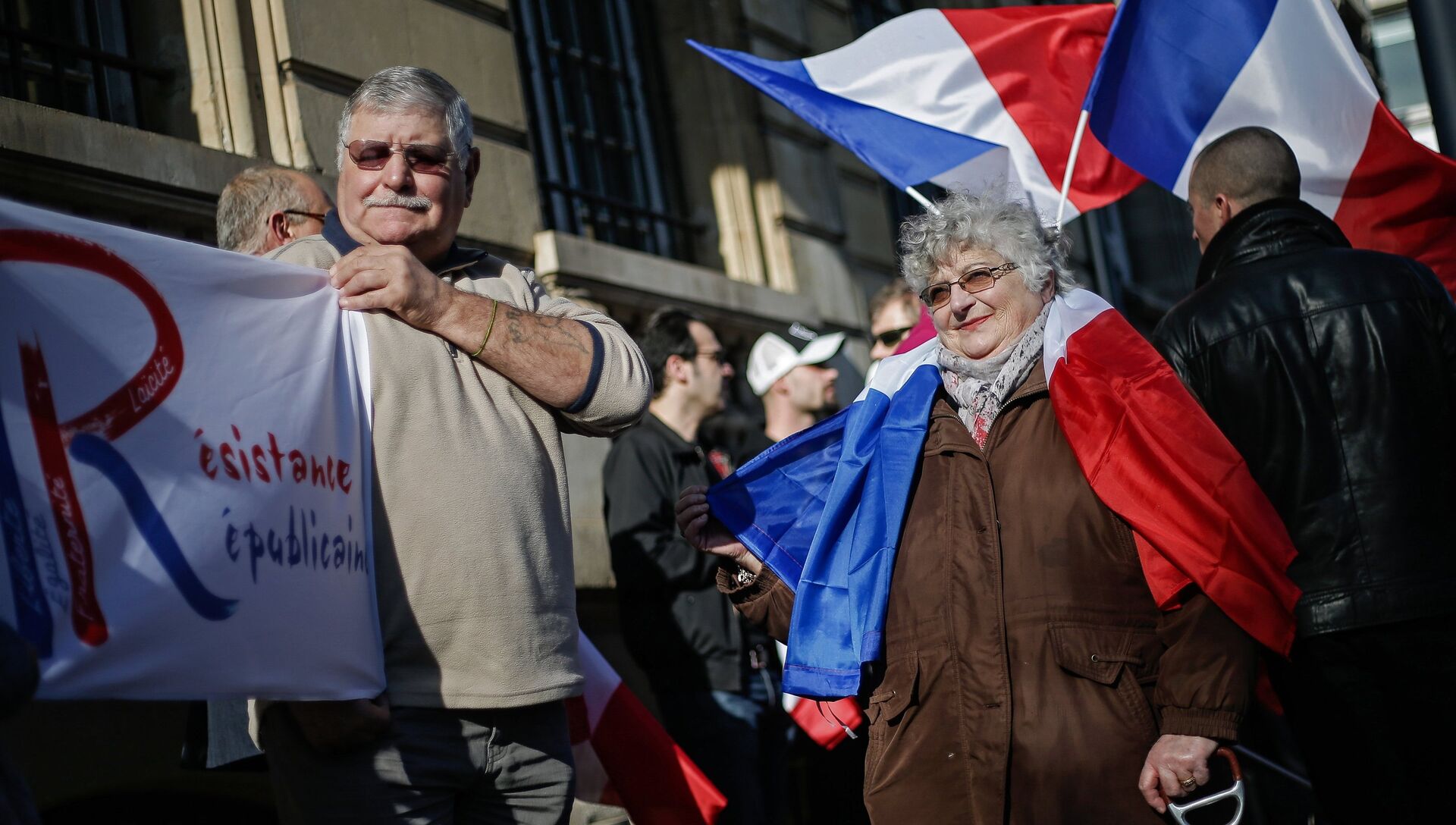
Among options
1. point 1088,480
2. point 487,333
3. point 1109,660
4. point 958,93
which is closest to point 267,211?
point 487,333

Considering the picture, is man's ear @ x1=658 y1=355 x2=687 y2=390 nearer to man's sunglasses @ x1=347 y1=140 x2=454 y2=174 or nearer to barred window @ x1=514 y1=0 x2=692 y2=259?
barred window @ x1=514 y1=0 x2=692 y2=259

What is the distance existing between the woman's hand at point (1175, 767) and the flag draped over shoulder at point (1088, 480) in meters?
0.28

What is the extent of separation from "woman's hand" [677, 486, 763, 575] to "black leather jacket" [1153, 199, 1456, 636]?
1.33 m

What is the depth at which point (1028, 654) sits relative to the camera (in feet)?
9.82

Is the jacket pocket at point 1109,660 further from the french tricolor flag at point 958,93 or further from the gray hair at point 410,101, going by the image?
the french tricolor flag at point 958,93

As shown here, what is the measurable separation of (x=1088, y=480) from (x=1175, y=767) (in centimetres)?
61

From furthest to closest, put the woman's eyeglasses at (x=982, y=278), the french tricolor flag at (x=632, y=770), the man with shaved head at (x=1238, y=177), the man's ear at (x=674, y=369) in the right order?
the man's ear at (x=674, y=369), the man with shaved head at (x=1238, y=177), the french tricolor flag at (x=632, y=770), the woman's eyeglasses at (x=982, y=278)

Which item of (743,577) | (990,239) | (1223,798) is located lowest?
(1223,798)

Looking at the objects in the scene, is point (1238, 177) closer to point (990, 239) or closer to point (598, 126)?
point (990, 239)

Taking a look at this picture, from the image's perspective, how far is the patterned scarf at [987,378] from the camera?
3.29m

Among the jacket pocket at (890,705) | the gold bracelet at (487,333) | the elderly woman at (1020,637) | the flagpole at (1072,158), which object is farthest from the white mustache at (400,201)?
the flagpole at (1072,158)

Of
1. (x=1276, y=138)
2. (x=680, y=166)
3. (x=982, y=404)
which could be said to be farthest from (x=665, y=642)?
(x=680, y=166)

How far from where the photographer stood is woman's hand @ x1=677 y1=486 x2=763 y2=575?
3.59 metres

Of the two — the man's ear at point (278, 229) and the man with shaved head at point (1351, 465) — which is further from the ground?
the man's ear at point (278, 229)
